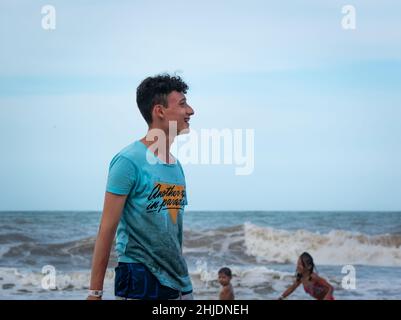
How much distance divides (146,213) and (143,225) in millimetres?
46

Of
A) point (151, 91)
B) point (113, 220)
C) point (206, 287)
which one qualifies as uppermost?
point (151, 91)

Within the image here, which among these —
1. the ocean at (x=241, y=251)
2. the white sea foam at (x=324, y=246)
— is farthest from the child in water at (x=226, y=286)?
the white sea foam at (x=324, y=246)

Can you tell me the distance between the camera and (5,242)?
1477cm

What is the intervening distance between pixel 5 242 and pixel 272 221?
5574mm

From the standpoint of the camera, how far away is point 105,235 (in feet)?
9.97

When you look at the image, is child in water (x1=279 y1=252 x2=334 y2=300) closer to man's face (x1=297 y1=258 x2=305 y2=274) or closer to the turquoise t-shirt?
man's face (x1=297 y1=258 x2=305 y2=274)

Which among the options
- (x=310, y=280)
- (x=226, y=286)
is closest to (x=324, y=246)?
(x=226, y=286)

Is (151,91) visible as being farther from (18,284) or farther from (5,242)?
(5,242)

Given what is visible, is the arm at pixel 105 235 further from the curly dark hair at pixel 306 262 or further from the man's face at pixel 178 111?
the curly dark hair at pixel 306 262

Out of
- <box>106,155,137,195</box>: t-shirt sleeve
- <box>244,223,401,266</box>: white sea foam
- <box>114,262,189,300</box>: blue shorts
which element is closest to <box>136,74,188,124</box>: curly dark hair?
<box>106,155,137,195</box>: t-shirt sleeve

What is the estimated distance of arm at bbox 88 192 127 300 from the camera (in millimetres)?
3031

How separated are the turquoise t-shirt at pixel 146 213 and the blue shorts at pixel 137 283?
0.02 meters

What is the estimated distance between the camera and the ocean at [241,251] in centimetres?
1098
